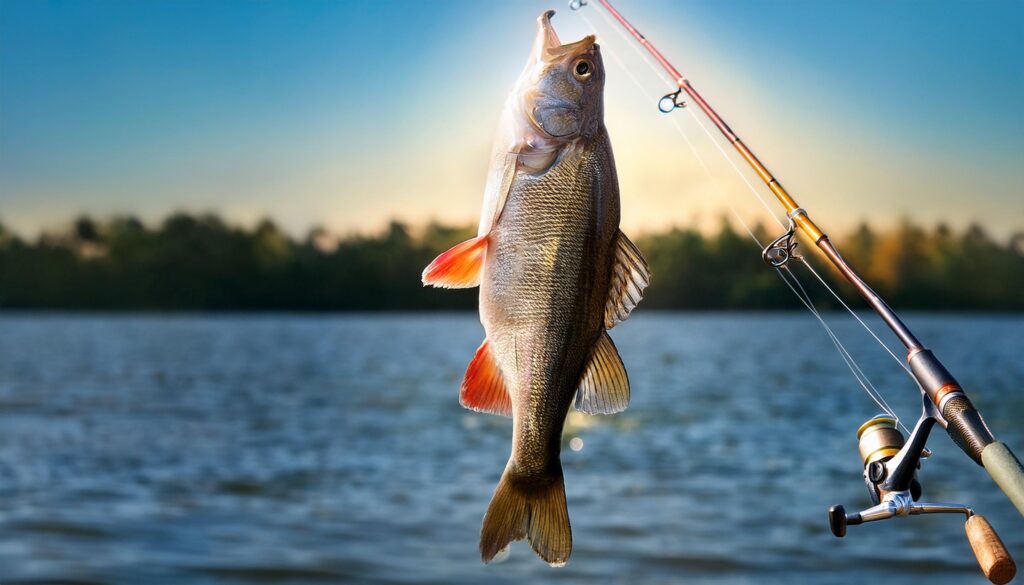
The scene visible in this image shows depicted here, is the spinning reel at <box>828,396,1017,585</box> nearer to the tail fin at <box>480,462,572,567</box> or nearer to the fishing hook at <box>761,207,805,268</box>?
the fishing hook at <box>761,207,805,268</box>

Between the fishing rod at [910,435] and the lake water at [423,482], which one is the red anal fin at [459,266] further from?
the lake water at [423,482]

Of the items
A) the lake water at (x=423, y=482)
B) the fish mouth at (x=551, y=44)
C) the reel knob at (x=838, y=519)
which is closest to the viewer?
the fish mouth at (x=551, y=44)

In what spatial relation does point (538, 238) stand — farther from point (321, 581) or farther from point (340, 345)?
point (340, 345)

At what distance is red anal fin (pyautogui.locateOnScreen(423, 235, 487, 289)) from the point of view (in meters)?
2.65

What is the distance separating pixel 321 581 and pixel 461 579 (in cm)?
179

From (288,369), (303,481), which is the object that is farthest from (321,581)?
(288,369)

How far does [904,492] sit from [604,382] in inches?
53.5

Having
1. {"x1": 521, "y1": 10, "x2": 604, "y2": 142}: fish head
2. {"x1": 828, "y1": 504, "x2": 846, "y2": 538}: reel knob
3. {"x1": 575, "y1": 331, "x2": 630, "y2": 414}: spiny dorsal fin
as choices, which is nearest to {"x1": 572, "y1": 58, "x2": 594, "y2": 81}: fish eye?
{"x1": 521, "y1": 10, "x2": 604, "y2": 142}: fish head

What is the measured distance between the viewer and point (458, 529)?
54.5 ft

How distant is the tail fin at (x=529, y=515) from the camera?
283 cm

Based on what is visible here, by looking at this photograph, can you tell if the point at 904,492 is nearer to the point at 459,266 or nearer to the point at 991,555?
the point at 991,555

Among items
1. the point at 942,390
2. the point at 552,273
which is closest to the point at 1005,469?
the point at 942,390

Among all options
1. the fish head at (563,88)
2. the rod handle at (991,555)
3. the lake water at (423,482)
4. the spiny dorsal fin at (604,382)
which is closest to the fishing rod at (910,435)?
the rod handle at (991,555)

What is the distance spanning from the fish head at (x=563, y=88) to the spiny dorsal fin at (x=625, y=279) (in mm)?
289
